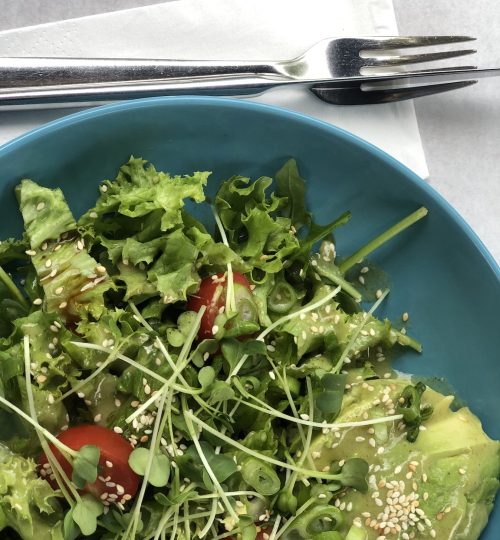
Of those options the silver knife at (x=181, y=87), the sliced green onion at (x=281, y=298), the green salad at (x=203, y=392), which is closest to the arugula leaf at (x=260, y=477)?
the green salad at (x=203, y=392)

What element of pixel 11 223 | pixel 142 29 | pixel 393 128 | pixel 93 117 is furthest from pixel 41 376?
pixel 393 128

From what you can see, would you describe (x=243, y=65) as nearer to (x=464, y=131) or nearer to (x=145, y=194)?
(x=145, y=194)

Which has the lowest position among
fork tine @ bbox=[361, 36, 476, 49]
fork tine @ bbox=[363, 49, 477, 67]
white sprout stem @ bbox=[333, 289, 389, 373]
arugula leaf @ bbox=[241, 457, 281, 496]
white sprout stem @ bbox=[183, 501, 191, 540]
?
white sprout stem @ bbox=[183, 501, 191, 540]

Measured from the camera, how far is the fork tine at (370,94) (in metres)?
1.65

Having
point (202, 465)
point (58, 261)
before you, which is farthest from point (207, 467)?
point (58, 261)

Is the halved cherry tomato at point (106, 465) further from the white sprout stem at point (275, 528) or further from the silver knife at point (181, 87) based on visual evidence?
the silver knife at point (181, 87)

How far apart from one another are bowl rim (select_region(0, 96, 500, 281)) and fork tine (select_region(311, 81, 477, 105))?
0.65 ft

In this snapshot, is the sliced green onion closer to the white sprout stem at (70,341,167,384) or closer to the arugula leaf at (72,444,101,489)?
the white sprout stem at (70,341,167,384)

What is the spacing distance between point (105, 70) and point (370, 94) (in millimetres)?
605

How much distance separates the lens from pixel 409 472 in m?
1.44

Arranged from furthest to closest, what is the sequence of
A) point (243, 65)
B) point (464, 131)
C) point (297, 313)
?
point (464, 131) < point (243, 65) < point (297, 313)

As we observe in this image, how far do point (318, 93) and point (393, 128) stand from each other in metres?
0.21

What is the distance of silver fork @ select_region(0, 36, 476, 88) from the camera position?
148 centimetres

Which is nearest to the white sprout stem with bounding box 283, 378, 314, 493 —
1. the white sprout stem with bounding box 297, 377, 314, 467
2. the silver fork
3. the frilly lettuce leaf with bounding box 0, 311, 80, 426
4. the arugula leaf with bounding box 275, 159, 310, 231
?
the white sprout stem with bounding box 297, 377, 314, 467
